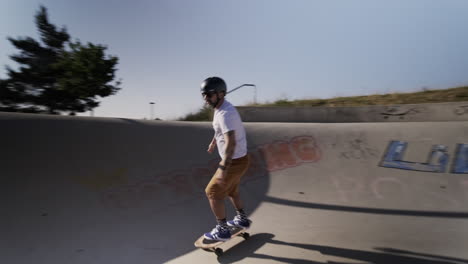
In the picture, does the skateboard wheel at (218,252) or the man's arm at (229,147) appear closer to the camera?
the man's arm at (229,147)

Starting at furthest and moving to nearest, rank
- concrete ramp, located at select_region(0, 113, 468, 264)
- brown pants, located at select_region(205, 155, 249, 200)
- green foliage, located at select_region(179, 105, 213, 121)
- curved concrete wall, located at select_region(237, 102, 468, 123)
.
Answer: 1. green foliage, located at select_region(179, 105, 213, 121)
2. curved concrete wall, located at select_region(237, 102, 468, 123)
3. concrete ramp, located at select_region(0, 113, 468, 264)
4. brown pants, located at select_region(205, 155, 249, 200)

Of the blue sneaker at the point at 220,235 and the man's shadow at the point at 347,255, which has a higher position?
the blue sneaker at the point at 220,235

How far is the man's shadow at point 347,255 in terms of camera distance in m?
2.85

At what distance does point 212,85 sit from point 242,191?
2845mm

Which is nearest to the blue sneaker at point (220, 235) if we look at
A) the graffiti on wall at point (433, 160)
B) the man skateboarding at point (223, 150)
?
the man skateboarding at point (223, 150)

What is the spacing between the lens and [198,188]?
17.5ft

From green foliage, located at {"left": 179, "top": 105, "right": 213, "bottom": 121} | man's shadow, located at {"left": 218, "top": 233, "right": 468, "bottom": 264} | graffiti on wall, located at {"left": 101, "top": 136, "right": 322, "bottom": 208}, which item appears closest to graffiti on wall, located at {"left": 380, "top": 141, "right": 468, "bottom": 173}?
graffiti on wall, located at {"left": 101, "top": 136, "right": 322, "bottom": 208}

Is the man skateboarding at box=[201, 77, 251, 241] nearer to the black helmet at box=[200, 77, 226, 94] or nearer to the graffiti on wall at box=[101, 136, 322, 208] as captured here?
the black helmet at box=[200, 77, 226, 94]

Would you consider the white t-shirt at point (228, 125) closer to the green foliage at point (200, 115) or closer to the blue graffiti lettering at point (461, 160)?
the blue graffiti lettering at point (461, 160)

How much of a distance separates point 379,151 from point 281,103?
9.47 m

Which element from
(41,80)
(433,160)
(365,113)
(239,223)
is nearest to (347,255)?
(239,223)

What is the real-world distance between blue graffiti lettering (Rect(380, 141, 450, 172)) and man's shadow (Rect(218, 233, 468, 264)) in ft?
9.57

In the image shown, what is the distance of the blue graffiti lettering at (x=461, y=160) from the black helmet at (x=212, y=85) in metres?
4.81

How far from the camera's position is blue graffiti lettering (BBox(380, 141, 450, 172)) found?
17.4 ft
